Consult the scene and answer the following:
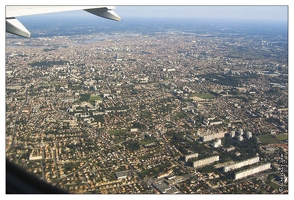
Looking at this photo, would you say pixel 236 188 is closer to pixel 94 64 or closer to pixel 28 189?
pixel 28 189

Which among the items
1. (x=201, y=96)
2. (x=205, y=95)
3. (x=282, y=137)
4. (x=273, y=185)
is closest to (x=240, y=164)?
(x=273, y=185)

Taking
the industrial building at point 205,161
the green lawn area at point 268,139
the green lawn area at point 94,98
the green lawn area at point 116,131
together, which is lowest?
the green lawn area at point 268,139

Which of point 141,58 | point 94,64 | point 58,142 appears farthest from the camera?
point 141,58

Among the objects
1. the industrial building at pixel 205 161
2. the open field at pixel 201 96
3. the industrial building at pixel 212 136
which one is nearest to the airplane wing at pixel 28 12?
the industrial building at pixel 205 161

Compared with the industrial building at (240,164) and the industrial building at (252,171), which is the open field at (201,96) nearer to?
the industrial building at (240,164)

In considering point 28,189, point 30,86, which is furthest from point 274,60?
point 28,189

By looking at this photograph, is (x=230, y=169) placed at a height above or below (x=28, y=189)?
below
